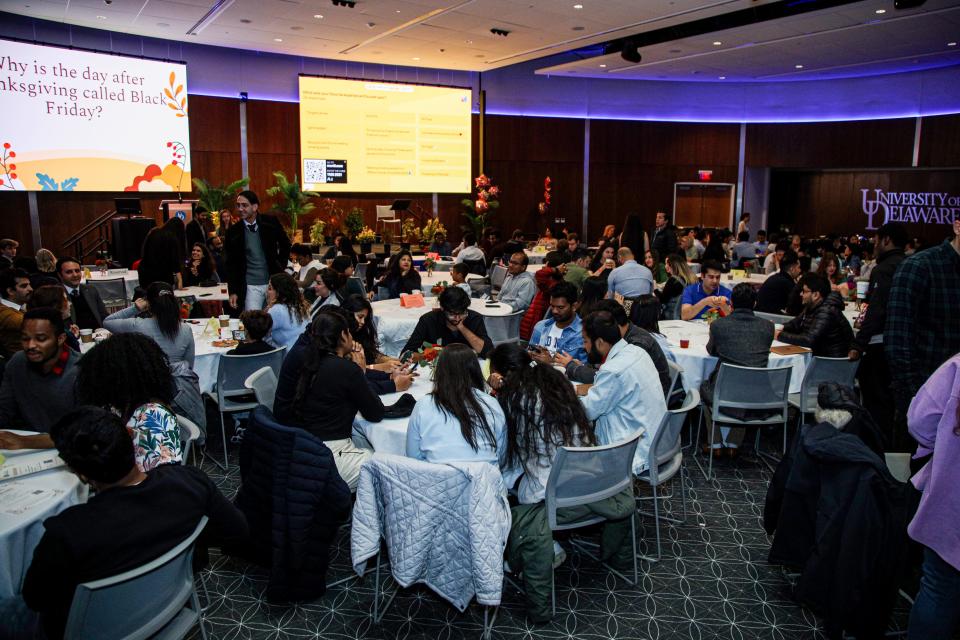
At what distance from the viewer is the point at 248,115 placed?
14.0 m

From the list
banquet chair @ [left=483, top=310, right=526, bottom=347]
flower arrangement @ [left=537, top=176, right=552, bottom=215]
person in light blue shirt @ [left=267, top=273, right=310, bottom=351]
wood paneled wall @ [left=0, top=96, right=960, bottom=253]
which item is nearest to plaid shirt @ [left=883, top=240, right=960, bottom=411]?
banquet chair @ [left=483, top=310, right=526, bottom=347]

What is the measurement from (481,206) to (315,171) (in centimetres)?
368

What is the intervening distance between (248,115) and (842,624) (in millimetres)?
13590

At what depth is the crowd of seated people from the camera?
2.22 meters

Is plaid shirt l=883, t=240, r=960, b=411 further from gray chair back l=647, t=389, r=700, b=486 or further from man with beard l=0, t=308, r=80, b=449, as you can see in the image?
man with beard l=0, t=308, r=80, b=449

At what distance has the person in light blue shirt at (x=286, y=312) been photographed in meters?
5.36

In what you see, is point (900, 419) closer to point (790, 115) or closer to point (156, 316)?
point (156, 316)

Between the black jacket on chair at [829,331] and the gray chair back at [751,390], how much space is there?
847 millimetres

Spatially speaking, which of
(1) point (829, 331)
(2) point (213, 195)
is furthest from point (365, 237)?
(1) point (829, 331)

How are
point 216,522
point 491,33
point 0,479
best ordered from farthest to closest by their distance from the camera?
1. point 491,33
2. point 0,479
3. point 216,522

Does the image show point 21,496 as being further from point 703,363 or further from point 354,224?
point 354,224

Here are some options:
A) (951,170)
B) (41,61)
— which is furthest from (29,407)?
(951,170)

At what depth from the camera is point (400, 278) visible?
7758mm

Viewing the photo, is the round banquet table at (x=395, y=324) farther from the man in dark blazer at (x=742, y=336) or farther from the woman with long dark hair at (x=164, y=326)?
the man in dark blazer at (x=742, y=336)
